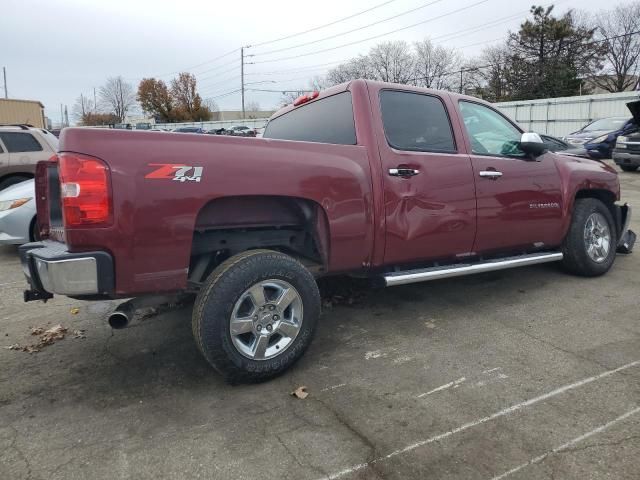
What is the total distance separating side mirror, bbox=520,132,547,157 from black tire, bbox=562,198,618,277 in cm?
97

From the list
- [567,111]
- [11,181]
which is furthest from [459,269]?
[567,111]

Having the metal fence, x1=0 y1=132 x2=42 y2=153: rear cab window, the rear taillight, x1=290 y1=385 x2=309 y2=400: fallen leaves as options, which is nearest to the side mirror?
x1=290 y1=385 x2=309 y2=400: fallen leaves

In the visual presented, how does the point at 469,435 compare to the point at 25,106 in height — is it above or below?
below

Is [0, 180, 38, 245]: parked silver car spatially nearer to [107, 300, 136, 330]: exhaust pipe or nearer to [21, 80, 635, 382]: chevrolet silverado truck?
[21, 80, 635, 382]: chevrolet silverado truck

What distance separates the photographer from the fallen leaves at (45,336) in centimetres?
371

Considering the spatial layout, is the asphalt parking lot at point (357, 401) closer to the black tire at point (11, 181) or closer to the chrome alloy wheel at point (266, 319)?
the chrome alloy wheel at point (266, 319)

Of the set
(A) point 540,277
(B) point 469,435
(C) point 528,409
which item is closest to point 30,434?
(B) point 469,435

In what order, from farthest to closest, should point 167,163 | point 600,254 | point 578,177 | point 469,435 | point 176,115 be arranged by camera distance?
point 176,115 → point 600,254 → point 578,177 → point 167,163 → point 469,435

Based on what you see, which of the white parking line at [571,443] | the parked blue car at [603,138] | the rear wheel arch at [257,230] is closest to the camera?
the white parking line at [571,443]

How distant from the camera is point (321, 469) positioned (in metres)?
2.28

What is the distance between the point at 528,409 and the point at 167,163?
2357mm

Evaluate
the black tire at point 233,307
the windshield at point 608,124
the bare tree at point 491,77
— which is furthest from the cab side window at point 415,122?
the bare tree at point 491,77

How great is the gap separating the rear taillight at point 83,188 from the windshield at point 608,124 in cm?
1740

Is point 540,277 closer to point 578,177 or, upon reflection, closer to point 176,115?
point 578,177
